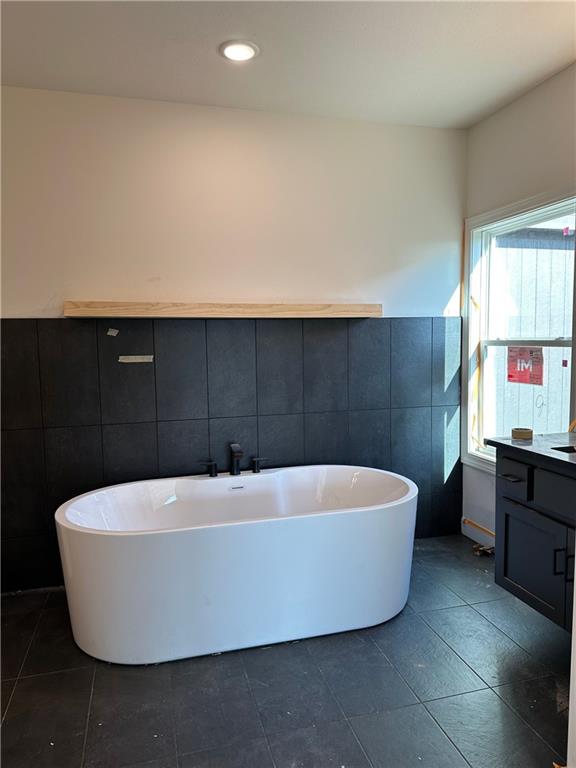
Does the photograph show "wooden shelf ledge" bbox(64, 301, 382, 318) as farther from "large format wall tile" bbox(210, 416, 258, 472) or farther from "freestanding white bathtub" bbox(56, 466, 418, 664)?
"freestanding white bathtub" bbox(56, 466, 418, 664)

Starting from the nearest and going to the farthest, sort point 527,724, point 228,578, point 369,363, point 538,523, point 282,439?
point 527,724
point 538,523
point 228,578
point 282,439
point 369,363

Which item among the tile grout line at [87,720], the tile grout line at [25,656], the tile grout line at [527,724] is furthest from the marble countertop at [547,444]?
the tile grout line at [25,656]

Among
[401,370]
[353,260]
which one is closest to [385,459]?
[401,370]

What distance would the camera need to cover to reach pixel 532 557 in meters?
2.25

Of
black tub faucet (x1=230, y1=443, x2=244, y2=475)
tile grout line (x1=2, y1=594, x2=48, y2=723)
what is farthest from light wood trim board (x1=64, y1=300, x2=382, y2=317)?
tile grout line (x1=2, y1=594, x2=48, y2=723)

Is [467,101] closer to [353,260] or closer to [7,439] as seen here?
[353,260]

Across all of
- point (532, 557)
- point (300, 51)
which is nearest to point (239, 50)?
point (300, 51)

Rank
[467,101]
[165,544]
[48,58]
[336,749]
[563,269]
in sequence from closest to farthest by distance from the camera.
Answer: [336,749] < [165,544] < [48,58] < [563,269] < [467,101]

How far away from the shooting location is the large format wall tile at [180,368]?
309 centimetres

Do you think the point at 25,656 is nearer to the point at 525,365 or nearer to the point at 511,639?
the point at 511,639

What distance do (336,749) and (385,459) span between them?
1.96 m

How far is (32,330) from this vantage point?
2.88m

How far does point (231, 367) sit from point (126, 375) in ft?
2.02

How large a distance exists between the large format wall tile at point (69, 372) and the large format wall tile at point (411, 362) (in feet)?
6.18
